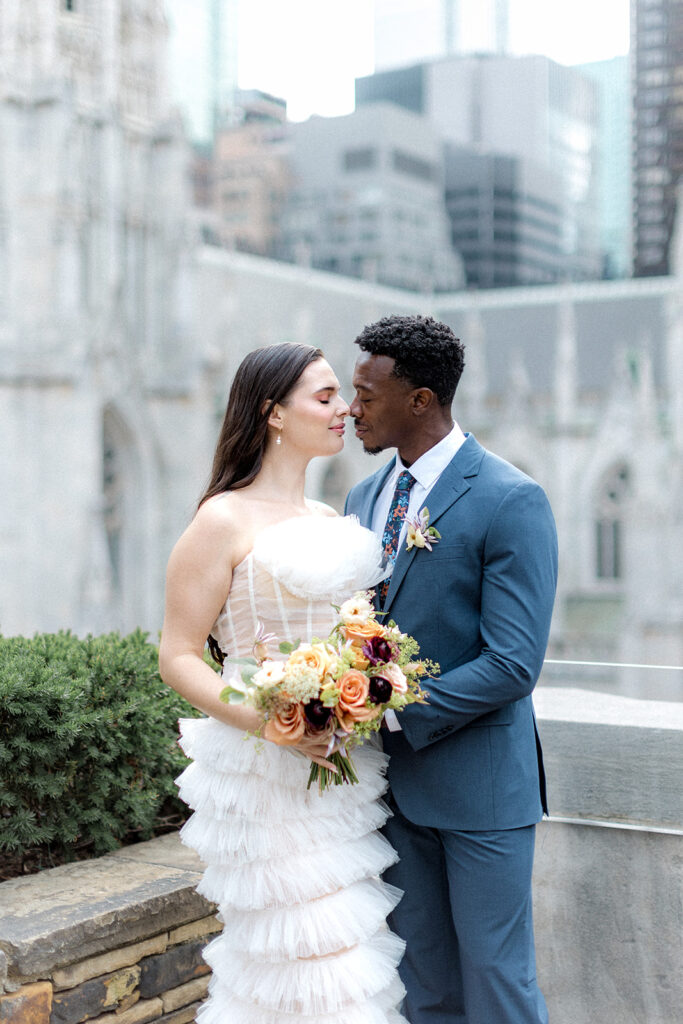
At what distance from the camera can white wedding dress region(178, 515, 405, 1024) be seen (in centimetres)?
241

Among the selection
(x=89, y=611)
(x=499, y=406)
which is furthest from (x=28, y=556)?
(x=499, y=406)

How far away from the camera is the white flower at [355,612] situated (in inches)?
90.0

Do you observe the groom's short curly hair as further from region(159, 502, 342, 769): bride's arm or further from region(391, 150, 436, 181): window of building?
region(391, 150, 436, 181): window of building

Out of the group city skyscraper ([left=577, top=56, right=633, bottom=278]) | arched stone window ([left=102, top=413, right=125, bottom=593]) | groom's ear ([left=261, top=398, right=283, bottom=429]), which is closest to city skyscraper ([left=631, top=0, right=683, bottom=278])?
city skyscraper ([left=577, top=56, right=633, bottom=278])

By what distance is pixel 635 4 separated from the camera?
158ft

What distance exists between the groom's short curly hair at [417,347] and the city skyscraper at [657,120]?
152 ft

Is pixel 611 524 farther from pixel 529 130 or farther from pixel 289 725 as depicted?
pixel 289 725

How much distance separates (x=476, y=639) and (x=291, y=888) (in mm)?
622

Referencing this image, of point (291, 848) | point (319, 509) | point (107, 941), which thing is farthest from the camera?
point (107, 941)

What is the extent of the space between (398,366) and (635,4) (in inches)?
2007

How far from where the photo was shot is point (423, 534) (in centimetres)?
253

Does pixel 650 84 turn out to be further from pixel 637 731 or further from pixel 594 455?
pixel 637 731

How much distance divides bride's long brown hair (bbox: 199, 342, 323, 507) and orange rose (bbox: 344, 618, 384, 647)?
0.51m

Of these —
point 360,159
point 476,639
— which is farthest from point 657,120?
point 476,639
